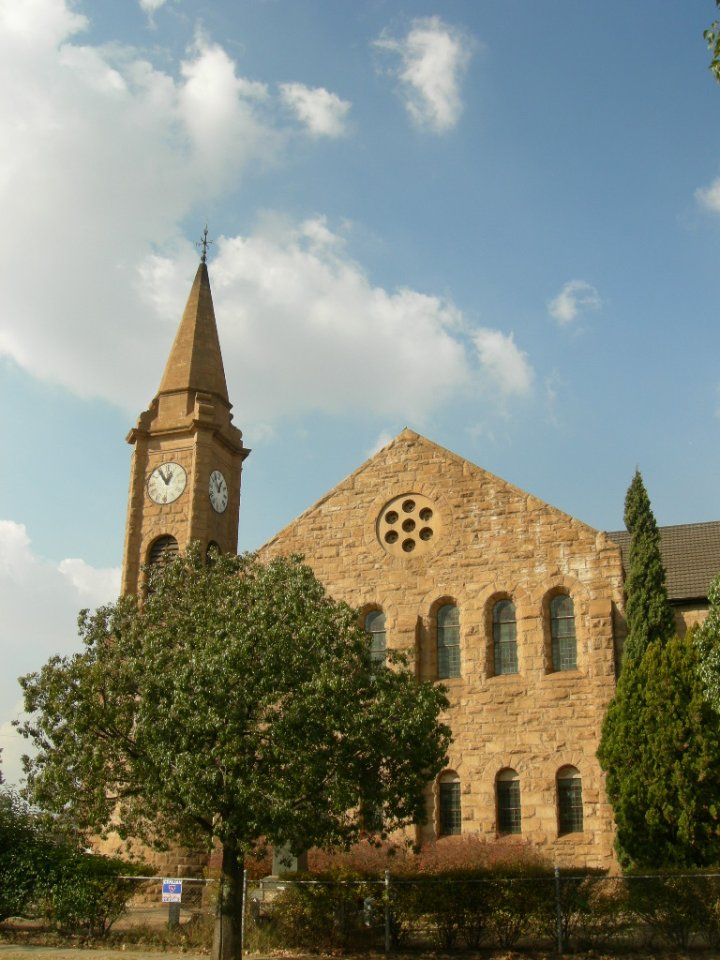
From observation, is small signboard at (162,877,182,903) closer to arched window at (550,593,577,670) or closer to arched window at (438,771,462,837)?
arched window at (438,771,462,837)

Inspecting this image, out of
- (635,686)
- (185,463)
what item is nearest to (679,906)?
(635,686)

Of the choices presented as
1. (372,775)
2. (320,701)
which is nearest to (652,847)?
(372,775)

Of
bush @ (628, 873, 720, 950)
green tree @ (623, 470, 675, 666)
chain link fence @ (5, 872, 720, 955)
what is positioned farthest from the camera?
green tree @ (623, 470, 675, 666)

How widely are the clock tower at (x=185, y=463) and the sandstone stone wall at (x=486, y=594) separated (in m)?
3.67

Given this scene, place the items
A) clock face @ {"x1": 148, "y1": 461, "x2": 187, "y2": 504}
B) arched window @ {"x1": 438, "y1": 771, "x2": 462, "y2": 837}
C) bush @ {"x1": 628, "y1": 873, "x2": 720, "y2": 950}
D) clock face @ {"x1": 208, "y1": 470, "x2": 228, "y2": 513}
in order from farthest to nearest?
clock face @ {"x1": 208, "y1": 470, "x2": 228, "y2": 513}, clock face @ {"x1": 148, "y1": 461, "x2": 187, "y2": 504}, arched window @ {"x1": 438, "y1": 771, "x2": 462, "y2": 837}, bush @ {"x1": 628, "y1": 873, "x2": 720, "y2": 950}

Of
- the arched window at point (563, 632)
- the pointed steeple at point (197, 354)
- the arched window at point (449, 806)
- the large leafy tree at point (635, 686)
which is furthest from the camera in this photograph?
the pointed steeple at point (197, 354)

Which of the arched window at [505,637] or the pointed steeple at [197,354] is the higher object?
the pointed steeple at [197,354]

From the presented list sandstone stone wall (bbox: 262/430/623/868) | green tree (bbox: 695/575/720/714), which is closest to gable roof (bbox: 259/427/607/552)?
sandstone stone wall (bbox: 262/430/623/868)

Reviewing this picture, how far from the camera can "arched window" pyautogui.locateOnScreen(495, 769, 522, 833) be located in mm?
23094

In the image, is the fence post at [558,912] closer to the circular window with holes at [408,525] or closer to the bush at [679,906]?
the bush at [679,906]

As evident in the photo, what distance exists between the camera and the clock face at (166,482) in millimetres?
30047

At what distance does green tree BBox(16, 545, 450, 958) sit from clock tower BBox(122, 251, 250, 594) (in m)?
12.0

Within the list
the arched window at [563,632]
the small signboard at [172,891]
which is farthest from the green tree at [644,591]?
the small signboard at [172,891]

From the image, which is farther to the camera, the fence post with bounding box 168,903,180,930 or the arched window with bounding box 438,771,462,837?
the arched window with bounding box 438,771,462,837
